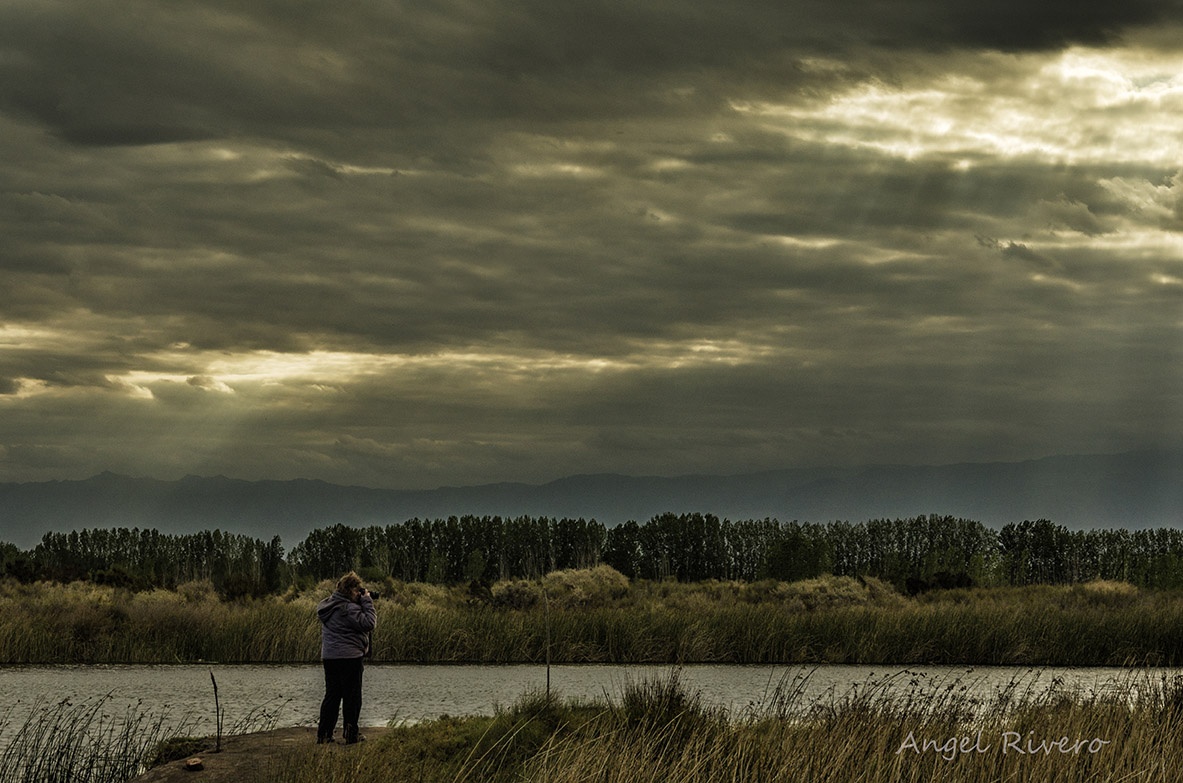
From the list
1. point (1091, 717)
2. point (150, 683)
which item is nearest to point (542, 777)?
point (1091, 717)

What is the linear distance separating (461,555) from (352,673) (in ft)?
328

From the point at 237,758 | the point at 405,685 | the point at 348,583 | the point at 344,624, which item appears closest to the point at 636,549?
the point at 405,685

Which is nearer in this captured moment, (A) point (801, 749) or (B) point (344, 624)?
(A) point (801, 749)

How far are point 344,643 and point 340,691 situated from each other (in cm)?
67

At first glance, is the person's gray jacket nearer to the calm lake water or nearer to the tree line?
the calm lake water

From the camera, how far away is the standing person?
17.1 m

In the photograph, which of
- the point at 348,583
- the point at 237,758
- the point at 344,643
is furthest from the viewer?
the point at 344,643

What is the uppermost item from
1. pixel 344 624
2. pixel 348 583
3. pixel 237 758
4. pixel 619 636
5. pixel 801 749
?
pixel 348 583

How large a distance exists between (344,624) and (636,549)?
90992 millimetres

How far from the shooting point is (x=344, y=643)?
56.4 ft
